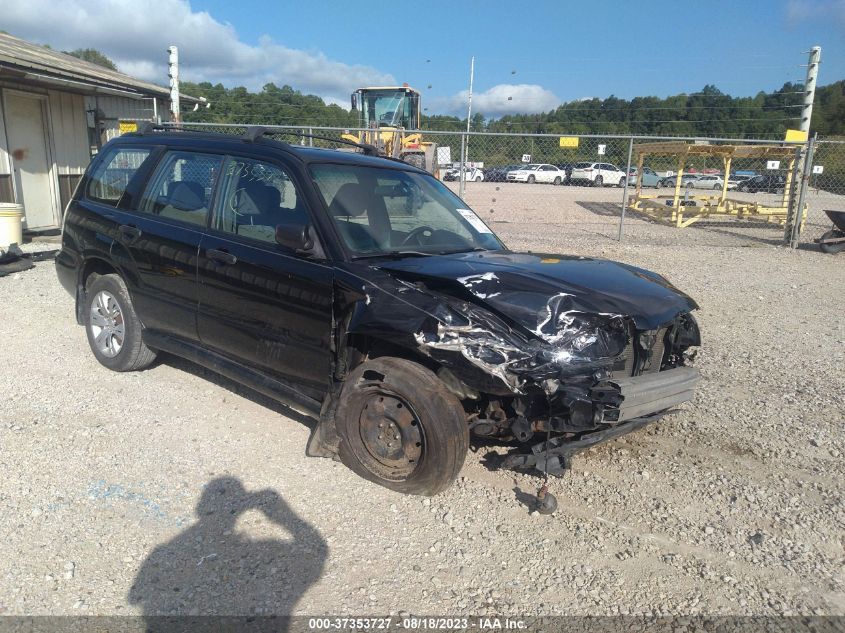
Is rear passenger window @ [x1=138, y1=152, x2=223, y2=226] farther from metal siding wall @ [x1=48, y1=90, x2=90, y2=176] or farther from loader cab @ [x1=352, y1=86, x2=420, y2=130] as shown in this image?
loader cab @ [x1=352, y1=86, x2=420, y2=130]

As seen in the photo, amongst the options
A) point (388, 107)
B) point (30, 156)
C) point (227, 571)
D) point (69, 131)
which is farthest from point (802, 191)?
point (30, 156)

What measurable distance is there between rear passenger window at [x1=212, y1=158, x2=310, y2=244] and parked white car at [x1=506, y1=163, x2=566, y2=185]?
32767 millimetres

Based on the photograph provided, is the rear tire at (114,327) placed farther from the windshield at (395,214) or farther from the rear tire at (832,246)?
the rear tire at (832,246)

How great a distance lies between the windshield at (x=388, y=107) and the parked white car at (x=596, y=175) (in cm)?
2081

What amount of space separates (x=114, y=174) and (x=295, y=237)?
2.53 metres

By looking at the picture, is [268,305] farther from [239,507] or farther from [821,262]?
[821,262]

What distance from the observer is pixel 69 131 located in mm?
12938

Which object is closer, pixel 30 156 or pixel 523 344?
pixel 523 344

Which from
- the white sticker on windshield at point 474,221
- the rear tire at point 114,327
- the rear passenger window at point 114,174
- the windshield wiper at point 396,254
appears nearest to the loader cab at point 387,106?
the rear passenger window at point 114,174

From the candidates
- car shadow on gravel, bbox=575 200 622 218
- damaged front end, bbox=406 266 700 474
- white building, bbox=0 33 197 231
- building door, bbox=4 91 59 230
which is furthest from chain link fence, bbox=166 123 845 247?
damaged front end, bbox=406 266 700 474

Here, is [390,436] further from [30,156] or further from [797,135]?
[797,135]

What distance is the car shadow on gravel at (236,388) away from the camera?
4.55 metres

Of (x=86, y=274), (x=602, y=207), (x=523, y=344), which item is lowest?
(x=602, y=207)

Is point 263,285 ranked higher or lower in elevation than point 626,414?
higher
